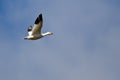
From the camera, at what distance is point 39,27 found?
107312mm

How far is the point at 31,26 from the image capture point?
379ft

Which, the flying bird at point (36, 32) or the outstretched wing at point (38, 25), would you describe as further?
the flying bird at point (36, 32)

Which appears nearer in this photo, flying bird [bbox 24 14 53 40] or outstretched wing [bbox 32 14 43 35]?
outstretched wing [bbox 32 14 43 35]

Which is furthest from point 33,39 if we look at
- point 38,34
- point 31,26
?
point 31,26

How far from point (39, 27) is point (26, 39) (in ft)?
9.67

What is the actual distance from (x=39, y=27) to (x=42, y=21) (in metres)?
1.53

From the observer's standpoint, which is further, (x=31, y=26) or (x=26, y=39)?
(x=31, y=26)

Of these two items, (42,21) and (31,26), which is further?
(31,26)

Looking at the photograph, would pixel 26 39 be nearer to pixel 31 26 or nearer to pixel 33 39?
pixel 33 39

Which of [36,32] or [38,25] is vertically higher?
[38,25]

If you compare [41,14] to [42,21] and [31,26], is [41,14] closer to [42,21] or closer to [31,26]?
[42,21]

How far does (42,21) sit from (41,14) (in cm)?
142

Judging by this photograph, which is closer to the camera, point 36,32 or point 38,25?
point 38,25

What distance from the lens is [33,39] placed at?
4225 inches
